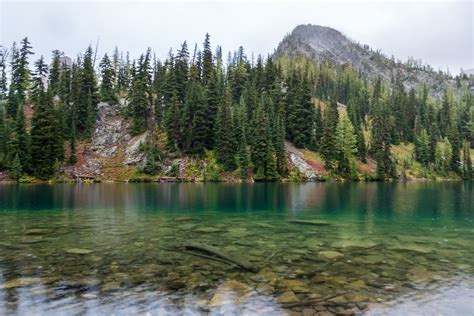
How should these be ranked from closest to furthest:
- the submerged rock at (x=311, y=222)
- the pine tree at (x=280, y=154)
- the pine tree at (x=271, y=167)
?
1. the submerged rock at (x=311, y=222)
2. the pine tree at (x=271, y=167)
3. the pine tree at (x=280, y=154)

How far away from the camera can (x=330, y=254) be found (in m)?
16.1

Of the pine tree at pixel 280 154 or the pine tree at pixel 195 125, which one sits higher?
the pine tree at pixel 195 125

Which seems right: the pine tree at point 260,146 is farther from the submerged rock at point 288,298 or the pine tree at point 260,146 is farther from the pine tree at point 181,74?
the submerged rock at point 288,298

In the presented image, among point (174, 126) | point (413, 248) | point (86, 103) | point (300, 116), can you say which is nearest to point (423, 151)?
point (300, 116)

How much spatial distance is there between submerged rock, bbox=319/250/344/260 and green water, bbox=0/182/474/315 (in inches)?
3.5

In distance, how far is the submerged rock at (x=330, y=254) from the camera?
15.5 metres

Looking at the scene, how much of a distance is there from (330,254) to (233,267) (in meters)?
4.85

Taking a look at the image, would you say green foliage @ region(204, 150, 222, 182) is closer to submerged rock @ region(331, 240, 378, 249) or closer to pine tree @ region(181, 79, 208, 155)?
pine tree @ region(181, 79, 208, 155)

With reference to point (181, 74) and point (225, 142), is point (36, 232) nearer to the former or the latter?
point (225, 142)

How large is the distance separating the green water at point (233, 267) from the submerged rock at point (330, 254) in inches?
3.5

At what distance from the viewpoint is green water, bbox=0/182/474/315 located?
10.1 metres

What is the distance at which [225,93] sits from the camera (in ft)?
319

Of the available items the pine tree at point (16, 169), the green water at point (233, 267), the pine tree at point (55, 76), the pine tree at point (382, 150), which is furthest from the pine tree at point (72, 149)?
the pine tree at point (382, 150)

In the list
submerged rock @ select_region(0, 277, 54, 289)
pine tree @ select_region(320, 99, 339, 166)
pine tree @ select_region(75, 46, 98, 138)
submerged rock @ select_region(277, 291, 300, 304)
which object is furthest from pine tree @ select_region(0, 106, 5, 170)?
submerged rock @ select_region(277, 291, 300, 304)
